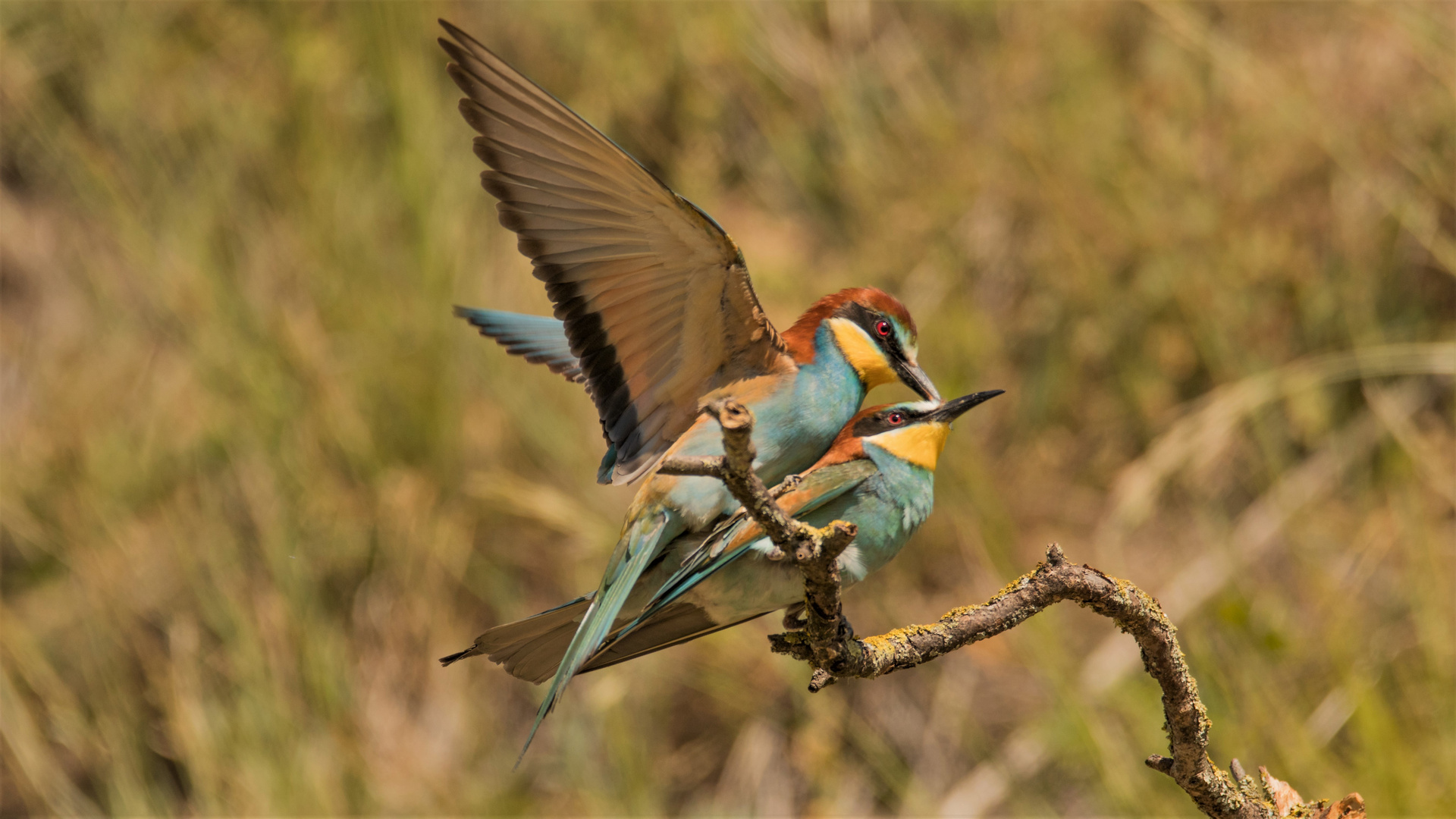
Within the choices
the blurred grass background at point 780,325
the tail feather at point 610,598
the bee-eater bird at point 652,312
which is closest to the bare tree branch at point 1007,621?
the tail feather at point 610,598

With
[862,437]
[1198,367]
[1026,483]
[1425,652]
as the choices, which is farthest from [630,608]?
[1198,367]

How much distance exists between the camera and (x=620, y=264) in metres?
2.10

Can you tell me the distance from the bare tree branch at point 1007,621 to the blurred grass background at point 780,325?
201 cm

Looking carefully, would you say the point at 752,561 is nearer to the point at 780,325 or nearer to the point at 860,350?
the point at 860,350

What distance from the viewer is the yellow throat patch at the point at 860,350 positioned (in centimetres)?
224

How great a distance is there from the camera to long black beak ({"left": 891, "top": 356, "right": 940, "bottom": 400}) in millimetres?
2320

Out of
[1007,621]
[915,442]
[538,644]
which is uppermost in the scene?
[915,442]

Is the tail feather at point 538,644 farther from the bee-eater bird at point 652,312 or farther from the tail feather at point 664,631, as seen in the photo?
the bee-eater bird at point 652,312

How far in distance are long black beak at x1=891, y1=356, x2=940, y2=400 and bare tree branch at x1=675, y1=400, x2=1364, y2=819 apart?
2.59 feet

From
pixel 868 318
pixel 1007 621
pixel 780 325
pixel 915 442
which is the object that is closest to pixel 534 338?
pixel 868 318

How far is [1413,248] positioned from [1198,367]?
30.7 inches

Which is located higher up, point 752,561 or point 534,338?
point 534,338

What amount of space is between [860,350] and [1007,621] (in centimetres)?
Result: 83

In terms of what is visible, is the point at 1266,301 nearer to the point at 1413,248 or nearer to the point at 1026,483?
the point at 1413,248
